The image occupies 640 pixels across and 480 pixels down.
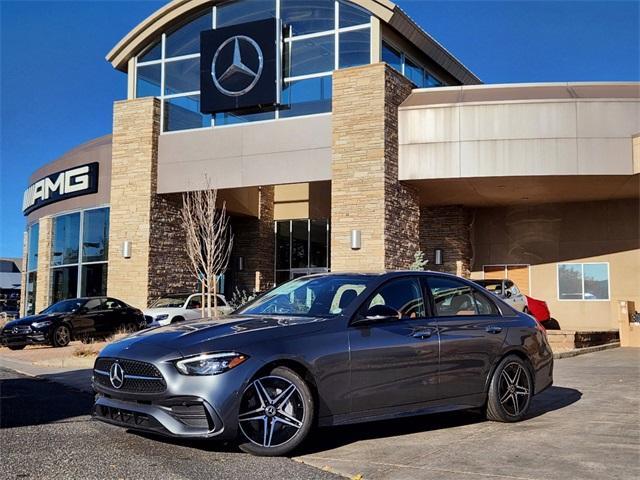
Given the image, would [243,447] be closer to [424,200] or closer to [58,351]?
[58,351]

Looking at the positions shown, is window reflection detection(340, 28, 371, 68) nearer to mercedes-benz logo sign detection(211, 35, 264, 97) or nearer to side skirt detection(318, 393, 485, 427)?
mercedes-benz logo sign detection(211, 35, 264, 97)

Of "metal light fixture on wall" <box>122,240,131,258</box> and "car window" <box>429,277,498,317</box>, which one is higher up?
"metal light fixture on wall" <box>122,240,131,258</box>

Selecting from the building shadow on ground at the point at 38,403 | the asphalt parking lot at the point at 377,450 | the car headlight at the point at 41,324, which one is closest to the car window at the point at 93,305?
the car headlight at the point at 41,324

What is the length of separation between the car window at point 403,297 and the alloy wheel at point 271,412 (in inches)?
50.9

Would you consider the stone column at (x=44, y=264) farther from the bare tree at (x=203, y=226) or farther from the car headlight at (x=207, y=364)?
the car headlight at (x=207, y=364)

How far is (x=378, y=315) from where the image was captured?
19.5 feet

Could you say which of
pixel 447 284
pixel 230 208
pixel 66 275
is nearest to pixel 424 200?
pixel 230 208

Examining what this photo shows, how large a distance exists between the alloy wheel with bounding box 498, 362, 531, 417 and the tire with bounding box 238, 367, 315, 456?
2425 mm

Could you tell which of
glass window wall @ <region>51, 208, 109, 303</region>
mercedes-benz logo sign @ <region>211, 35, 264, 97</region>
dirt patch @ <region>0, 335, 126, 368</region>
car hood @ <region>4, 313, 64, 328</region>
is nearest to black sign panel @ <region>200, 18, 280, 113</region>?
mercedes-benz logo sign @ <region>211, 35, 264, 97</region>

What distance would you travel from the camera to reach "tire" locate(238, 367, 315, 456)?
204 inches

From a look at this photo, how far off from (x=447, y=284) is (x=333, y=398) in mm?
1964

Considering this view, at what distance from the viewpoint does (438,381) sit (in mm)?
6242

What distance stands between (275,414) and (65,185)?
2273 cm

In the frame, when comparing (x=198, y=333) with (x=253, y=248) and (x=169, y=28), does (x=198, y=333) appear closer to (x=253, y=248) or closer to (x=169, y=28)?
(x=169, y=28)
